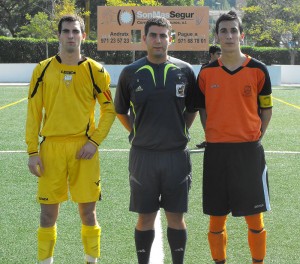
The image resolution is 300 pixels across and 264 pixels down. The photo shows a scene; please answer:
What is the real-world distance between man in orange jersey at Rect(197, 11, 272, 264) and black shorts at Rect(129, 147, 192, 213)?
0.61 ft

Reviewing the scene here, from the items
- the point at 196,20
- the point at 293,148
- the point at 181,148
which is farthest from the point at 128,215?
the point at 196,20

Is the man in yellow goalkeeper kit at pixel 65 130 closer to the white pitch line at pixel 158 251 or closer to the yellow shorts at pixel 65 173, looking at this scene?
the yellow shorts at pixel 65 173

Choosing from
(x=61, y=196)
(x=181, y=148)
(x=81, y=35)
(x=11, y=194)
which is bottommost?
(x=11, y=194)

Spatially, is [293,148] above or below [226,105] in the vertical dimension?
below

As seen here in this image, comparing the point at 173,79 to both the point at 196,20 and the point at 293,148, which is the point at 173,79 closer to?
the point at 293,148

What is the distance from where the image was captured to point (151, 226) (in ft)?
14.6

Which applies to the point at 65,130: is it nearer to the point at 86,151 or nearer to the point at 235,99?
the point at 86,151

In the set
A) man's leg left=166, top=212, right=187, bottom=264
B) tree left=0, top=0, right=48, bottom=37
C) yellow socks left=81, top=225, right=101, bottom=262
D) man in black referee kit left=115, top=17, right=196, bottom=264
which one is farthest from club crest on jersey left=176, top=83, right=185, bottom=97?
tree left=0, top=0, right=48, bottom=37

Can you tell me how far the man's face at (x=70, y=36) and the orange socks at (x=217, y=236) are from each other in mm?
1575

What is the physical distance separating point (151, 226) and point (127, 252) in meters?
0.78

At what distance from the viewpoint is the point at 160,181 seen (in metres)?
4.36

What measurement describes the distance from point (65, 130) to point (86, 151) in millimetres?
209

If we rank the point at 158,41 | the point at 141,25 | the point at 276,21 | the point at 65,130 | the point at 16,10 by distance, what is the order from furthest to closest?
1. the point at 16,10
2. the point at 276,21
3. the point at 141,25
4. the point at 65,130
5. the point at 158,41

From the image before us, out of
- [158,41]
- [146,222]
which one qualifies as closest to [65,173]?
[146,222]
